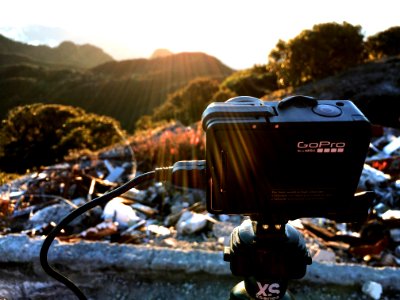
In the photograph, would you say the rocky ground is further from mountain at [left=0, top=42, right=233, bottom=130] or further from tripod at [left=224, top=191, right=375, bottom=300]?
mountain at [left=0, top=42, right=233, bottom=130]

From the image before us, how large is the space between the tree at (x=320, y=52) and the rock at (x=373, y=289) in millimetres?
10521

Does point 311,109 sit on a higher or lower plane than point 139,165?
higher

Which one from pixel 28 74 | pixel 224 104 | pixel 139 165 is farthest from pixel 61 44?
pixel 224 104

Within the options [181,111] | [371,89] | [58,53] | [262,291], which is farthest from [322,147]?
[58,53]

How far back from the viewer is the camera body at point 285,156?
87 centimetres

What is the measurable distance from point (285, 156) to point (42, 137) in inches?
554

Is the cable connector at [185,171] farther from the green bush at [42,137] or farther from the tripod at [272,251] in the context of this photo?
the green bush at [42,137]

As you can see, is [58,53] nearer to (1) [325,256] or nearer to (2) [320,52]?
(2) [320,52]

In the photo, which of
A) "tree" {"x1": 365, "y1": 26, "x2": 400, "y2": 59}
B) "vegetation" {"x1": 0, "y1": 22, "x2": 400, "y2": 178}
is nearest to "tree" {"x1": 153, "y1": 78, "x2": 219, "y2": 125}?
"vegetation" {"x1": 0, "y1": 22, "x2": 400, "y2": 178}

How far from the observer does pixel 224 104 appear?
950 millimetres

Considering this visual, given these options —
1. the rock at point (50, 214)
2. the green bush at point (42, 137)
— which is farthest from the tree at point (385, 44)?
the rock at point (50, 214)

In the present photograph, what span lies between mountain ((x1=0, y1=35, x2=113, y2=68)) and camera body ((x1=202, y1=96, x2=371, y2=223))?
50.3 m

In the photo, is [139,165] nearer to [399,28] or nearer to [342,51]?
[342,51]

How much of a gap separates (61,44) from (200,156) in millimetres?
67126
